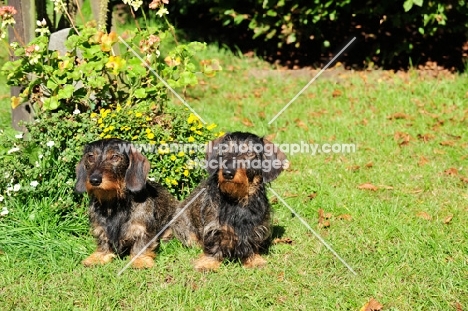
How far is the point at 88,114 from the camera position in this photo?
217 inches

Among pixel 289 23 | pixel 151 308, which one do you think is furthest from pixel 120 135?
pixel 289 23

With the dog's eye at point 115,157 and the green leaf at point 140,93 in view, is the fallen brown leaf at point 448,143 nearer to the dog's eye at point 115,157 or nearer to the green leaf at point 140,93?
the green leaf at point 140,93

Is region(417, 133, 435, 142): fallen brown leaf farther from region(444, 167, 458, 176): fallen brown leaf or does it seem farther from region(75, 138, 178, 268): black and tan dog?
region(75, 138, 178, 268): black and tan dog

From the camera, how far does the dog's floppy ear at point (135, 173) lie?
4.65 metres

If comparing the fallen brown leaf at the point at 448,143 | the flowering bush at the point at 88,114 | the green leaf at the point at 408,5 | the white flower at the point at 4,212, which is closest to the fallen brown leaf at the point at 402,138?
the fallen brown leaf at the point at 448,143

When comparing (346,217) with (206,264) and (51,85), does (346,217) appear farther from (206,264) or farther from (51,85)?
(51,85)

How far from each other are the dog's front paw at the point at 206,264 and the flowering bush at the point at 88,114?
101cm

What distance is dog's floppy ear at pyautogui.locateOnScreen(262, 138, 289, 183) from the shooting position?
463 cm

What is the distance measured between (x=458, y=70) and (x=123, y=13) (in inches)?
279

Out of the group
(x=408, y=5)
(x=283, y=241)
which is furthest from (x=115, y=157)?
(x=408, y=5)

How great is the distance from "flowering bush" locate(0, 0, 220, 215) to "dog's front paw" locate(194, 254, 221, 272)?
1.01 metres

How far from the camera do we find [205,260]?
15.7 ft

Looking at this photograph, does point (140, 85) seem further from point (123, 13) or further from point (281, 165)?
point (123, 13)

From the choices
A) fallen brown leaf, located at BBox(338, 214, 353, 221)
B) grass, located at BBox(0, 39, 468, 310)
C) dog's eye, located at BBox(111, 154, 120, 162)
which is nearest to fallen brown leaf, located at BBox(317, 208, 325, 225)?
grass, located at BBox(0, 39, 468, 310)
